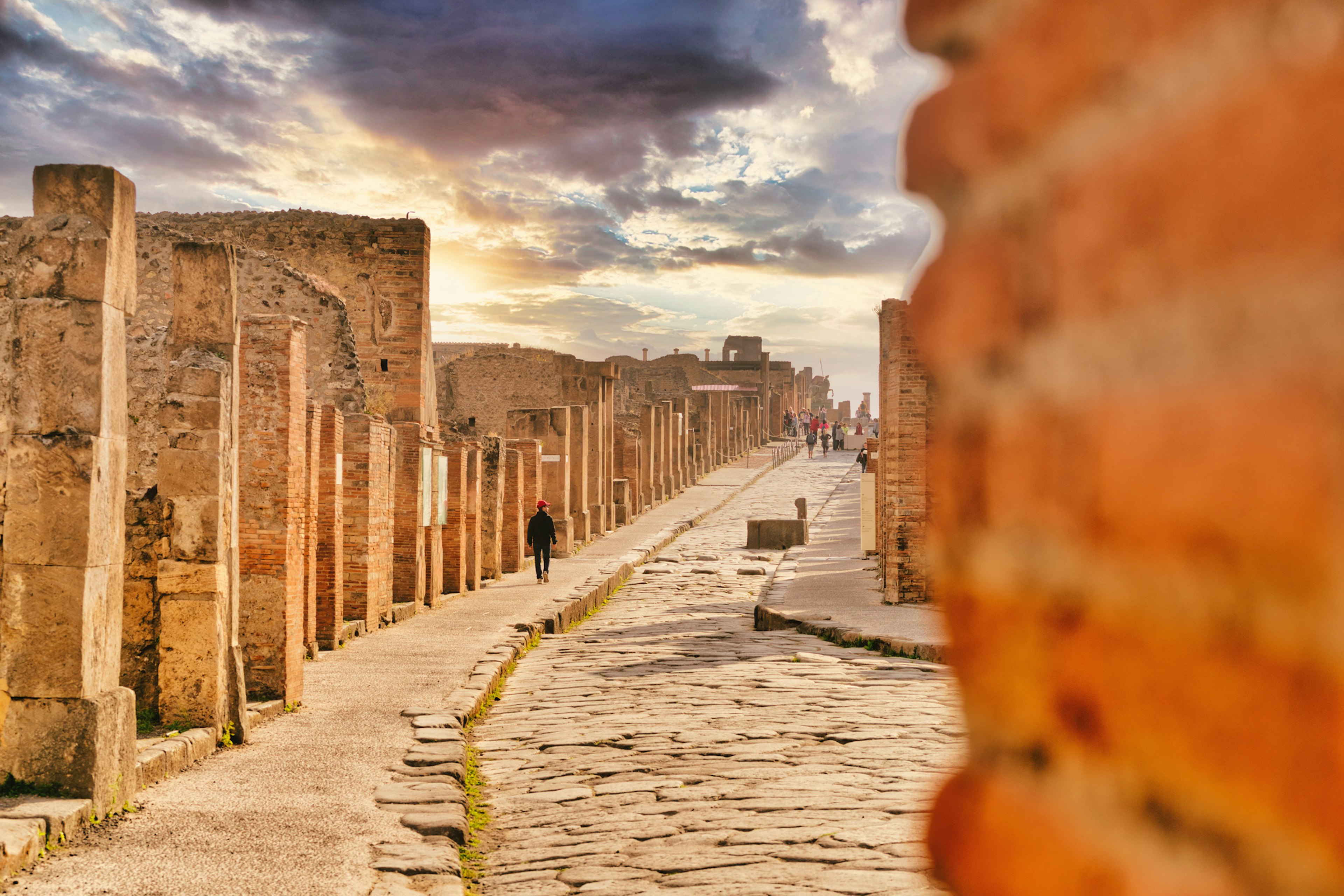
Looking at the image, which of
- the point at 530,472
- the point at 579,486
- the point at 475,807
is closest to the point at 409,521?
the point at 530,472

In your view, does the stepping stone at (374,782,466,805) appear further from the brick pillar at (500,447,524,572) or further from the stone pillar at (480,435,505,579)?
the brick pillar at (500,447,524,572)

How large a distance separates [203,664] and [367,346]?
13.5 meters

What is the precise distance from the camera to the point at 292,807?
19.0 ft

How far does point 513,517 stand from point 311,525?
9.56 metres

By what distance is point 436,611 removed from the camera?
14297 mm

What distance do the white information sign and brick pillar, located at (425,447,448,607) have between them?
26.4 feet

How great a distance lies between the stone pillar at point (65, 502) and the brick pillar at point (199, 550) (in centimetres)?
107

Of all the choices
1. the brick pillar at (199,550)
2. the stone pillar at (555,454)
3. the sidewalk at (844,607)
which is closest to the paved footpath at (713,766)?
the sidewalk at (844,607)

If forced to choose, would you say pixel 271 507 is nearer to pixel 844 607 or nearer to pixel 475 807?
pixel 475 807

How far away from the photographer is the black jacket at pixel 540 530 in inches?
717

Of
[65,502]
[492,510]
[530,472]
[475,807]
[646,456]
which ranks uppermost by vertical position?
[646,456]

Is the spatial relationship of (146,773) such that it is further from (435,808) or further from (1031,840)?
(1031,840)

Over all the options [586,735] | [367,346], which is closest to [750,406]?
[367,346]

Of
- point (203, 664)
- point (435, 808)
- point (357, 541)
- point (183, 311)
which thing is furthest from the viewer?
point (357, 541)
